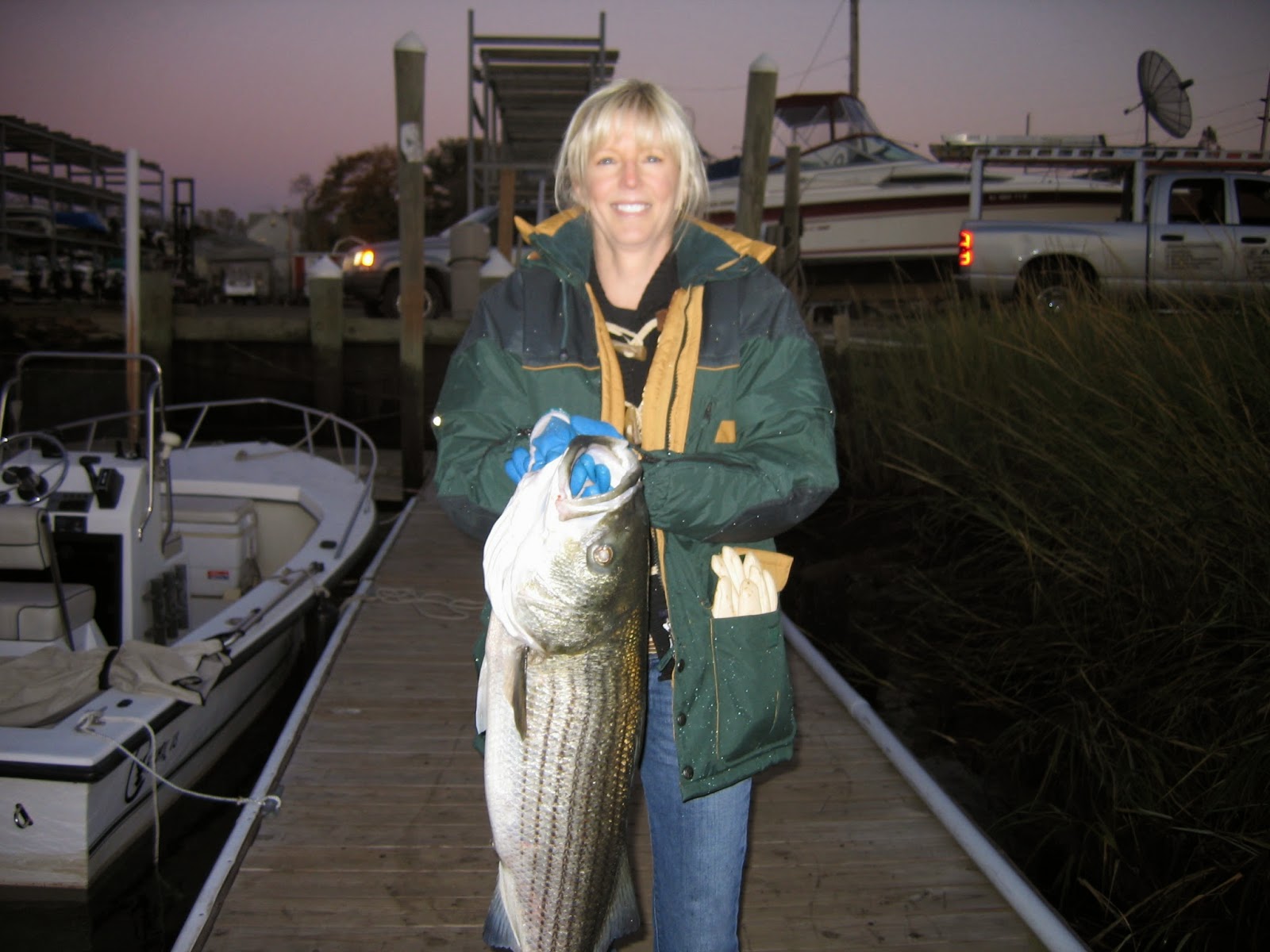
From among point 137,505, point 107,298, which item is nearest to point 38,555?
point 137,505

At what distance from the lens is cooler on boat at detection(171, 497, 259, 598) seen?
6859 millimetres

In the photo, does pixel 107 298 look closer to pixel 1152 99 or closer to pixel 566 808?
pixel 1152 99

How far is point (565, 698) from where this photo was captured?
1946 mm

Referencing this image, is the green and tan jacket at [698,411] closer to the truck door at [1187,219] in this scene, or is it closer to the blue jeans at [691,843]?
the blue jeans at [691,843]

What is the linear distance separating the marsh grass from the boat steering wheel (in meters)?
4.82

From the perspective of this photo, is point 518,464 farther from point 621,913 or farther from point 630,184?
point 621,913

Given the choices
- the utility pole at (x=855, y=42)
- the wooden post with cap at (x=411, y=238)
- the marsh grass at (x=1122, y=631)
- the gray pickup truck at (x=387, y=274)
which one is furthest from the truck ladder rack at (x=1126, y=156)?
the utility pole at (x=855, y=42)

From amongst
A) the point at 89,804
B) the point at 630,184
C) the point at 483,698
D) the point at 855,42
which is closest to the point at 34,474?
the point at 89,804

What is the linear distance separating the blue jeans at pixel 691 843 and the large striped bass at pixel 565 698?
Result: 144mm

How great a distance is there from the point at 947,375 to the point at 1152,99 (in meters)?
6.02

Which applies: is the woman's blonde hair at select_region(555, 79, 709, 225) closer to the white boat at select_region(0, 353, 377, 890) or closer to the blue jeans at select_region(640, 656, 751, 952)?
the blue jeans at select_region(640, 656, 751, 952)

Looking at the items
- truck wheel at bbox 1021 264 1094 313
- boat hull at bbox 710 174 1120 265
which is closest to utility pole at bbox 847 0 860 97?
boat hull at bbox 710 174 1120 265

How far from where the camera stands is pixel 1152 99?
11.5 metres

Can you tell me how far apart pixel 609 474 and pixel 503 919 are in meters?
1.01
